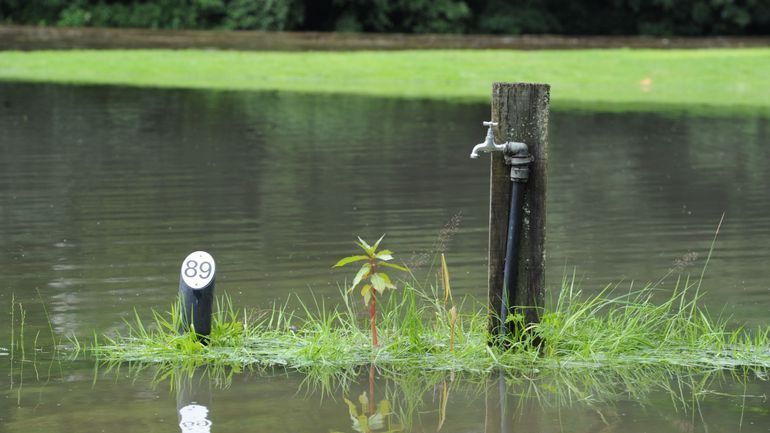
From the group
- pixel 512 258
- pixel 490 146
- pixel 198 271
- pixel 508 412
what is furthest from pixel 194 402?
pixel 490 146

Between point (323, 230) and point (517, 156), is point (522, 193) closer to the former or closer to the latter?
point (517, 156)

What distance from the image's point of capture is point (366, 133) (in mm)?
21266

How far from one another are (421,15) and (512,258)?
153 ft

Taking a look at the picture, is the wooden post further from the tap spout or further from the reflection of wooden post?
the reflection of wooden post

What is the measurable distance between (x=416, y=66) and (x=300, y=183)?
68.2ft

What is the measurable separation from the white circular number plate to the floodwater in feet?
1.84

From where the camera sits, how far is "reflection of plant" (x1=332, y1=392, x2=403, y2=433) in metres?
6.09

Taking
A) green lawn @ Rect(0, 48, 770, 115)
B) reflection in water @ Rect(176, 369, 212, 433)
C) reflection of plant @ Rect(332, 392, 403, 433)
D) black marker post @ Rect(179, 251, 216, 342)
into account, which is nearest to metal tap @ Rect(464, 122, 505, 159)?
reflection of plant @ Rect(332, 392, 403, 433)

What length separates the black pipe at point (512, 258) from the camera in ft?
23.1

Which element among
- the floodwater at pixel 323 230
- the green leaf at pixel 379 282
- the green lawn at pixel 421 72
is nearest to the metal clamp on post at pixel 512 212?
the floodwater at pixel 323 230

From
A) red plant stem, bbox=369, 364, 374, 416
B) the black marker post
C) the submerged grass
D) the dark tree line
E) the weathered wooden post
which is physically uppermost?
the dark tree line

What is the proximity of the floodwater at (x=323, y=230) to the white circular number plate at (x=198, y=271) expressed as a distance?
56 cm

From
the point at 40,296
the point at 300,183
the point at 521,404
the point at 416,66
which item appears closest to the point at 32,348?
the point at 40,296

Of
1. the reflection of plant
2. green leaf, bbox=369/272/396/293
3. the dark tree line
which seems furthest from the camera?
the dark tree line
